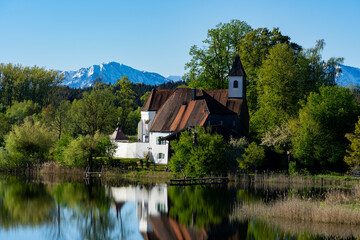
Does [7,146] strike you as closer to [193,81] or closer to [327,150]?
[193,81]

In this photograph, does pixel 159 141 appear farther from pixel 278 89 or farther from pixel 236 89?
Answer: pixel 278 89

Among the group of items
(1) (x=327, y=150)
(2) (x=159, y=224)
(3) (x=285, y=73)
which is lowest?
(2) (x=159, y=224)

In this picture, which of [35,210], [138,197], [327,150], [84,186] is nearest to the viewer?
[35,210]

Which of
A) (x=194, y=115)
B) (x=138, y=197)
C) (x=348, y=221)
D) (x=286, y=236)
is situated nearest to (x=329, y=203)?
(x=348, y=221)

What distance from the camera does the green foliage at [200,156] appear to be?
46406 mm

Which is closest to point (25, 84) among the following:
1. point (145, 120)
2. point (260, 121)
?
point (145, 120)

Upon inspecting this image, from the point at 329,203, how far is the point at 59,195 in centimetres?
2063

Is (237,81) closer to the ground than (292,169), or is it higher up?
higher up

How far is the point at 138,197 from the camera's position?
38.0 metres

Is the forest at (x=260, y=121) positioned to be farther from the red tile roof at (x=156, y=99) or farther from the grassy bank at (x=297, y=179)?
the red tile roof at (x=156, y=99)

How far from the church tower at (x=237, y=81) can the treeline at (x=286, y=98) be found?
217cm

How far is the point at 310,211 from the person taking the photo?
90.3 ft

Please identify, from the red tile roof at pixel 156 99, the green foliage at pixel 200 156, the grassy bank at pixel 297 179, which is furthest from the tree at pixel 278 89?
the green foliage at pixel 200 156

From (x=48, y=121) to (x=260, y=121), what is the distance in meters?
38.5
